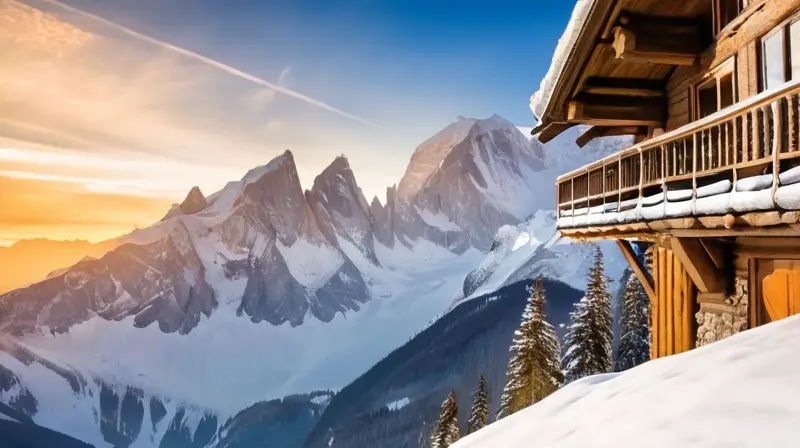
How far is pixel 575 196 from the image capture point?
498 inches

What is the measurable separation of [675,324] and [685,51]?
4.83 m

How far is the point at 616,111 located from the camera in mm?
12398

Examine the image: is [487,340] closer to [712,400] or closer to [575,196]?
[575,196]

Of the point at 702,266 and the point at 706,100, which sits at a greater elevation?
the point at 706,100

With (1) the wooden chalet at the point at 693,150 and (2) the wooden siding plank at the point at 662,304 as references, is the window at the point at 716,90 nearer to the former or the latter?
(1) the wooden chalet at the point at 693,150

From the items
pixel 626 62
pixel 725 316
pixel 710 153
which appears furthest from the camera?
pixel 626 62

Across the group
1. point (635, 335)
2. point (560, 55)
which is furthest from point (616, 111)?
point (635, 335)

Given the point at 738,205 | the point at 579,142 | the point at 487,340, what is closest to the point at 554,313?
the point at 487,340

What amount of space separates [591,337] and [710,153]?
24.4m

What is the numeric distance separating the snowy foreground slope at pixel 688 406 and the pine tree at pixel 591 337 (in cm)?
2541

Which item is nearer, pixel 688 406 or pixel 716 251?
pixel 688 406

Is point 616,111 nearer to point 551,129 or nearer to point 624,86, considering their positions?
point 624,86

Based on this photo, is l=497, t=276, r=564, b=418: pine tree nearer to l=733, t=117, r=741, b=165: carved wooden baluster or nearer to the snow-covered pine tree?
the snow-covered pine tree

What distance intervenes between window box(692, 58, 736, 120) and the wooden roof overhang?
0.50 meters
